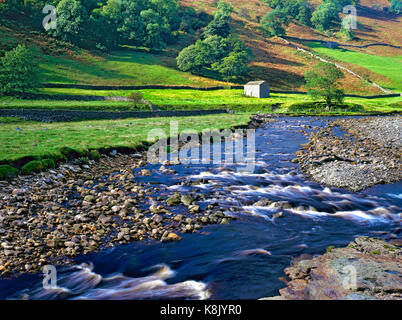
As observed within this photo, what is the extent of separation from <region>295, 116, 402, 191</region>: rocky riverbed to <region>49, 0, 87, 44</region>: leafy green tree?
88946mm

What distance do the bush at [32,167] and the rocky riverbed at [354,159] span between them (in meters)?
16.9

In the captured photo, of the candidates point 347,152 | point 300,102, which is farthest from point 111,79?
point 347,152

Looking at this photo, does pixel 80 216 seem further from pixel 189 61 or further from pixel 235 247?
pixel 189 61

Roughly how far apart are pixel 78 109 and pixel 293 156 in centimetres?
3614

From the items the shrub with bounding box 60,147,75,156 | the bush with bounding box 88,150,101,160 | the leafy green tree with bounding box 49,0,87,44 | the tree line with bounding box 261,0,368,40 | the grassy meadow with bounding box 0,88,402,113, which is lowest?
the bush with bounding box 88,150,101,160

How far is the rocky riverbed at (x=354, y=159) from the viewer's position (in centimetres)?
2052

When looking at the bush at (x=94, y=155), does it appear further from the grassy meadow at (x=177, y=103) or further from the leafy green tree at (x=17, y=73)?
the leafy green tree at (x=17, y=73)

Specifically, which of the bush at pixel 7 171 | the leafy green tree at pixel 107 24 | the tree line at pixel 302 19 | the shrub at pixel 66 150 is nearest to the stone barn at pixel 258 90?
the leafy green tree at pixel 107 24

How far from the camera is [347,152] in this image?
28562 millimetres

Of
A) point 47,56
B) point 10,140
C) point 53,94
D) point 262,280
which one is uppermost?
point 47,56

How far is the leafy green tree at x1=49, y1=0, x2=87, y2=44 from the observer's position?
100 meters

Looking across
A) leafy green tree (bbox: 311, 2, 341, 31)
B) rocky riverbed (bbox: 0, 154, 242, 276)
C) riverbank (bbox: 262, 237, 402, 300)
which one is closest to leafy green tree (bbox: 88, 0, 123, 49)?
rocky riverbed (bbox: 0, 154, 242, 276)

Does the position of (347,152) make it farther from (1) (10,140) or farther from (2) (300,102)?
(2) (300,102)

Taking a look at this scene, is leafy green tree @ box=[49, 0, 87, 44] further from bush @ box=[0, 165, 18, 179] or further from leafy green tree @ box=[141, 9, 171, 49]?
bush @ box=[0, 165, 18, 179]
